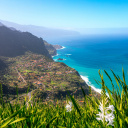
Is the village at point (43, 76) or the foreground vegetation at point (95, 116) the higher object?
the foreground vegetation at point (95, 116)

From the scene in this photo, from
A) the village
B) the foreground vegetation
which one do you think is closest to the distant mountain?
the village

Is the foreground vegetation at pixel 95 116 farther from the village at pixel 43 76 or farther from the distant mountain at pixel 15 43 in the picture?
the distant mountain at pixel 15 43

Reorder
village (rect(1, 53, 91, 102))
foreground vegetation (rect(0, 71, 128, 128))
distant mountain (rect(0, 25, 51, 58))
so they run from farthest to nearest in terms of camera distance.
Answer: distant mountain (rect(0, 25, 51, 58)) → village (rect(1, 53, 91, 102)) → foreground vegetation (rect(0, 71, 128, 128))

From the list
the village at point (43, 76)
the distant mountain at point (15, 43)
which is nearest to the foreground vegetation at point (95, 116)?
the village at point (43, 76)

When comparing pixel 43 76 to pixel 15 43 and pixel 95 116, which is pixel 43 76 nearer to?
pixel 15 43

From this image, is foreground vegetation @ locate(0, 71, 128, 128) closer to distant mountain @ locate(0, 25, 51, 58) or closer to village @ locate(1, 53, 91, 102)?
village @ locate(1, 53, 91, 102)

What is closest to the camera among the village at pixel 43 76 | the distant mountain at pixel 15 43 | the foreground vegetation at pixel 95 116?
the foreground vegetation at pixel 95 116

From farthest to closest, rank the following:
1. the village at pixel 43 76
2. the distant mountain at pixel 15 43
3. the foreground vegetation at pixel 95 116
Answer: the distant mountain at pixel 15 43 < the village at pixel 43 76 < the foreground vegetation at pixel 95 116

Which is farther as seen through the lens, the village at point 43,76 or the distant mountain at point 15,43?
the distant mountain at point 15,43

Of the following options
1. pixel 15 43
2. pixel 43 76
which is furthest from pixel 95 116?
pixel 15 43
